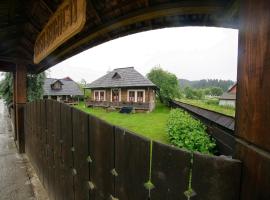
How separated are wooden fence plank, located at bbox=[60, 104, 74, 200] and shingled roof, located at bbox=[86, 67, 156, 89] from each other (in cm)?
1834

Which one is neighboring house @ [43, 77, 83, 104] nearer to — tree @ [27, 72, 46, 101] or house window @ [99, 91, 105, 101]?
house window @ [99, 91, 105, 101]

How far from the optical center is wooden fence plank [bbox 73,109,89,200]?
1.74 meters

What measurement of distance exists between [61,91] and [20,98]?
2646 centimetres

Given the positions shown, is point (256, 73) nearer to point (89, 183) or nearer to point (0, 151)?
point (89, 183)

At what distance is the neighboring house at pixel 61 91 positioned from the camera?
2908 centimetres

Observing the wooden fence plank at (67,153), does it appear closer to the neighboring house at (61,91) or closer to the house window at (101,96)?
the house window at (101,96)

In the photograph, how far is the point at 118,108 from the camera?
21.9m

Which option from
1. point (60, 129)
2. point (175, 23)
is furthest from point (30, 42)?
point (175, 23)

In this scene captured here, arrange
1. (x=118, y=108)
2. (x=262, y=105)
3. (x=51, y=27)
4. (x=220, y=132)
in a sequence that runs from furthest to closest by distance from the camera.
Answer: (x=118, y=108)
(x=220, y=132)
(x=51, y=27)
(x=262, y=105)

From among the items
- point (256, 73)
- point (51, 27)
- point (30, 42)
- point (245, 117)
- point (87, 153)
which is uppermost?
point (30, 42)

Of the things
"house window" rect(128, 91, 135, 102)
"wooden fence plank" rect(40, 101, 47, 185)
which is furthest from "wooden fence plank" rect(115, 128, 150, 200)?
"house window" rect(128, 91, 135, 102)

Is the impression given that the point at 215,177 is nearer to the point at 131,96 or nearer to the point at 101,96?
the point at 131,96

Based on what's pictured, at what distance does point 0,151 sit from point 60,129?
4.59 meters

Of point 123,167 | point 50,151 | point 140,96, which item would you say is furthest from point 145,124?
point 123,167
